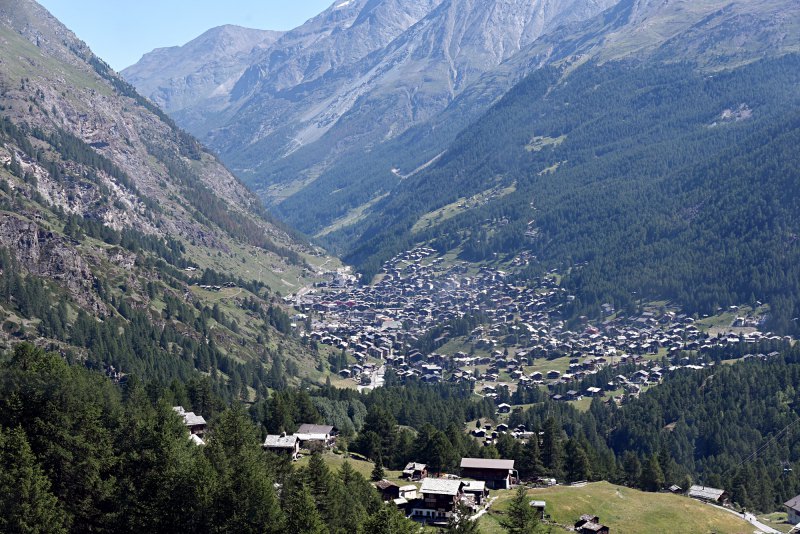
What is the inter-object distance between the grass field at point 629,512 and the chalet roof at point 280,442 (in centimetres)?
2869

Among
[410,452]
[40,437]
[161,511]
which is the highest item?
[410,452]

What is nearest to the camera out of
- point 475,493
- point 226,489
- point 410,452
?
point 226,489

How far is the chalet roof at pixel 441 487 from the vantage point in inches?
4235

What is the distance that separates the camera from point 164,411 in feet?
320

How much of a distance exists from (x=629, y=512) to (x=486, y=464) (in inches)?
805

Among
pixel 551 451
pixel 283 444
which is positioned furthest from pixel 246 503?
Result: pixel 551 451

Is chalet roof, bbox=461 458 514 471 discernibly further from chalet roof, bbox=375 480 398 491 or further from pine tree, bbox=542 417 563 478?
chalet roof, bbox=375 480 398 491

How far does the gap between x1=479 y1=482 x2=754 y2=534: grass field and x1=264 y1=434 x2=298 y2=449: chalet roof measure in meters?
28.7

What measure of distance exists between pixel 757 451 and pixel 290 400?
101m

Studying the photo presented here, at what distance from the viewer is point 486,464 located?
12775 centimetres

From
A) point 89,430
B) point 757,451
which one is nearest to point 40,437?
point 89,430

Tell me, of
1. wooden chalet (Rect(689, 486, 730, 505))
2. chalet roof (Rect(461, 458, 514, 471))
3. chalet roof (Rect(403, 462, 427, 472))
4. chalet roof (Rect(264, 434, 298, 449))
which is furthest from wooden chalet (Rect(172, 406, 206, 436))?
wooden chalet (Rect(689, 486, 730, 505))

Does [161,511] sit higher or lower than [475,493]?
lower

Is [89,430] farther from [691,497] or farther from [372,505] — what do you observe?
[691,497]
